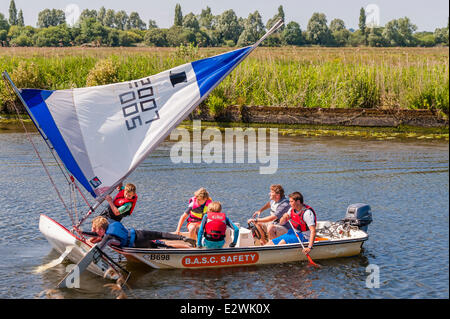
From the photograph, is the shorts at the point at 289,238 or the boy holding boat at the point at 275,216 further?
the boy holding boat at the point at 275,216

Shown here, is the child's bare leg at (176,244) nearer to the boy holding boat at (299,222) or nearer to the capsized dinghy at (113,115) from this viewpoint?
the capsized dinghy at (113,115)

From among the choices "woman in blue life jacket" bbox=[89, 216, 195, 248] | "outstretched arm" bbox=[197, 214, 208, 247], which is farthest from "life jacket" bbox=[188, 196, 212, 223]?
"outstretched arm" bbox=[197, 214, 208, 247]

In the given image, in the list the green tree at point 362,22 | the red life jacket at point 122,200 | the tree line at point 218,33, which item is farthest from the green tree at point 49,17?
the red life jacket at point 122,200

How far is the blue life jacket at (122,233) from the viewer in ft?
40.2

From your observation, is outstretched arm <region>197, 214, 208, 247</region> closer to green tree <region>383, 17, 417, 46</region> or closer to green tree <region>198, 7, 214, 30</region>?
green tree <region>383, 17, 417, 46</region>

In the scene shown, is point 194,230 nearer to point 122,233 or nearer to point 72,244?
point 122,233

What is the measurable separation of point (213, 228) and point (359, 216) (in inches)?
151

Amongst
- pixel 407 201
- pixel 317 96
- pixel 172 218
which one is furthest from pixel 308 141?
pixel 172 218

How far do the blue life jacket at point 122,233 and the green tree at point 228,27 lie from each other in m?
113

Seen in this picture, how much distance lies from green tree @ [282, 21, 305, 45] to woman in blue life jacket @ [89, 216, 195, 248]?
9830 centimetres

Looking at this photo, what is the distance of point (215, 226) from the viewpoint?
12.6 metres

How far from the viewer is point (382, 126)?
28875 millimetres
